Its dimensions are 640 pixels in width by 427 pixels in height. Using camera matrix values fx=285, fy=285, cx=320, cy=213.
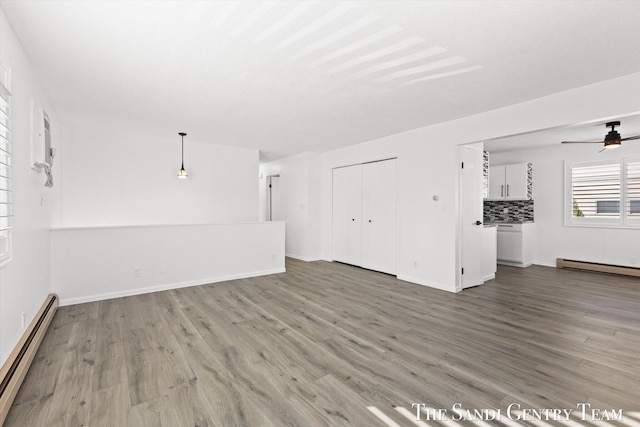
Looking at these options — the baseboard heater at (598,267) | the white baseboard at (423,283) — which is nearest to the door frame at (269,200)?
the white baseboard at (423,283)

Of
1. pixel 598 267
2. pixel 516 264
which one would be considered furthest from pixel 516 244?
pixel 598 267

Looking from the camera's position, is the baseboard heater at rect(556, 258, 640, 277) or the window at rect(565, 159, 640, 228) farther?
the window at rect(565, 159, 640, 228)

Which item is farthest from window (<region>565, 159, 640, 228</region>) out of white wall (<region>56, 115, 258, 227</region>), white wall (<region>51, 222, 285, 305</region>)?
white wall (<region>56, 115, 258, 227</region>)

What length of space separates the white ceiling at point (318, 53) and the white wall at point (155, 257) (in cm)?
173

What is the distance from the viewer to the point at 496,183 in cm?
662

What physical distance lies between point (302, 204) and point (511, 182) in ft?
→ 15.7

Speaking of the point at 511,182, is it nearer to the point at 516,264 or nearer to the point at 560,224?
the point at 560,224

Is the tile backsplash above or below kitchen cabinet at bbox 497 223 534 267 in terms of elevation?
above

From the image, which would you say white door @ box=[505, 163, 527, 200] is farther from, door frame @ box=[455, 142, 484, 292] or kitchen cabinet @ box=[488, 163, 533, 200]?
door frame @ box=[455, 142, 484, 292]

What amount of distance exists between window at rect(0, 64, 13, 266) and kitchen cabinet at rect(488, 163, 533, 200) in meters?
7.73

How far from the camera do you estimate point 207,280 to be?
4617 mm

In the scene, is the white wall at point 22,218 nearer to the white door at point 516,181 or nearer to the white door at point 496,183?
the white door at point 496,183

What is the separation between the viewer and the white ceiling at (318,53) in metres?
1.89

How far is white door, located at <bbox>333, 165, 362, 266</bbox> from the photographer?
589cm
